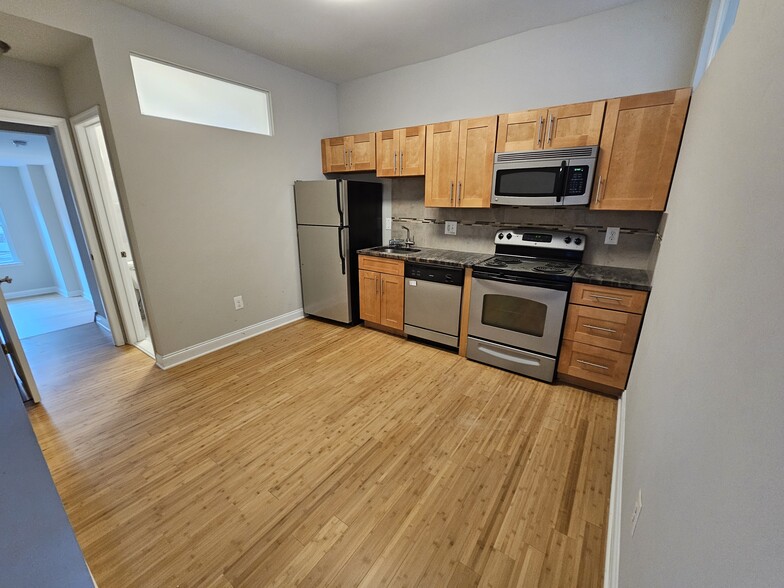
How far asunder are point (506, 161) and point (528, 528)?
96.7 inches

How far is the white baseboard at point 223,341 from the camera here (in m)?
2.88

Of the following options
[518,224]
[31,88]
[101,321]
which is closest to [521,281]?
[518,224]

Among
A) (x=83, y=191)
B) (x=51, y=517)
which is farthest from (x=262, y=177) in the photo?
(x=51, y=517)

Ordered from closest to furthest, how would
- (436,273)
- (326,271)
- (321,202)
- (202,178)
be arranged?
(202,178) < (436,273) < (321,202) < (326,271)

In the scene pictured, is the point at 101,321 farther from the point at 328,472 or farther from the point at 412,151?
the point at 412,151

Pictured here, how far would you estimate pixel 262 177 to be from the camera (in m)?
3.35

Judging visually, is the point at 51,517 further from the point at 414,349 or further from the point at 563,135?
the point at 563,135

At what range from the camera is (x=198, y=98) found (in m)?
→ 2.85

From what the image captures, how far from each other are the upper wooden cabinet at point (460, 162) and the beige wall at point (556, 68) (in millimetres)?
447

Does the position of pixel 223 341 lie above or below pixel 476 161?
below

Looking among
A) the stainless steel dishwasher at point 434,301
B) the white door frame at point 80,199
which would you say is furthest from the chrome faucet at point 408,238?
the white door frame at point 80,199

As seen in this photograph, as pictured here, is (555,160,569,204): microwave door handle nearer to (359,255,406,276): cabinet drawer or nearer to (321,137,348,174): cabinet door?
(359,255,406,276): cabinet drawer

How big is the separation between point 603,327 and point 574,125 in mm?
1490

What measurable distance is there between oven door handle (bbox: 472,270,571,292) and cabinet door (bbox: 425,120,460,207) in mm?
780
